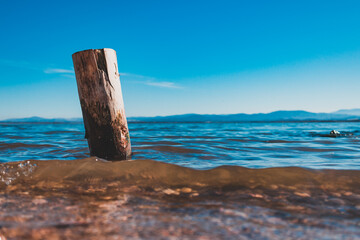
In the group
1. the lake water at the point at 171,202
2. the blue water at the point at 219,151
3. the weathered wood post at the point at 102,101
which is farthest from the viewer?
the blue water at the point at 219,151

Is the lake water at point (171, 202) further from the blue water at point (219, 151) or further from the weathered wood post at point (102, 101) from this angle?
the blue water at point (219, 151)

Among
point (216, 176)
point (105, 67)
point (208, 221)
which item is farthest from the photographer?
point (105, 67)

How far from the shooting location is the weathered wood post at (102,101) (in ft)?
13.4

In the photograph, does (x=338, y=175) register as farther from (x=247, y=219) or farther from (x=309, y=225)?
(x=247, y=219)

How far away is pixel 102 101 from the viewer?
164 inches

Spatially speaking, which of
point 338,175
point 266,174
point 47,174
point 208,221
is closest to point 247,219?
point 208,221

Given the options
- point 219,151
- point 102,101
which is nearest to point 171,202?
point 102,101

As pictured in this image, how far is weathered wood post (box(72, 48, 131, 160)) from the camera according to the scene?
4.07m

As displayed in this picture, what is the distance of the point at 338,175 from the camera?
3.40 m

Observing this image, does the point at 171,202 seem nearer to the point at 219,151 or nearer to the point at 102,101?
the point at 102,101

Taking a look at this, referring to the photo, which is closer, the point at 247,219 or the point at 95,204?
the point at 247,219

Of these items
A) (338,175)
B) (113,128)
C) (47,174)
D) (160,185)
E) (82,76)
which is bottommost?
(338,175)

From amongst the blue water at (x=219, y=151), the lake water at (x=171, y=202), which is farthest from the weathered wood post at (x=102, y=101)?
the blue water at (x=219, y=151)

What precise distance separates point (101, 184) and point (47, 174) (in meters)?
0.96
